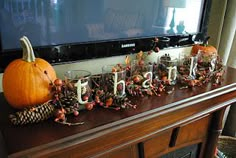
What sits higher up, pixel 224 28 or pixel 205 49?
pixel 224 28

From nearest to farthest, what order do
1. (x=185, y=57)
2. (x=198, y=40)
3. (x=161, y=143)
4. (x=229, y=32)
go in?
(x=161, y=143) → (x=185, y=57) → (x=198, y=40) → (x=229, y=32)

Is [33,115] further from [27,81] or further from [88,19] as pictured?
A: [88,19]

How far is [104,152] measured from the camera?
2.54ft

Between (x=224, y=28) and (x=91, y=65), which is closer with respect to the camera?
(x=91, y=65)

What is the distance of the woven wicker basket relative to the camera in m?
1.75

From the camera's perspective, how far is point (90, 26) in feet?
3.14

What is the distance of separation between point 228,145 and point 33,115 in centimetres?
157

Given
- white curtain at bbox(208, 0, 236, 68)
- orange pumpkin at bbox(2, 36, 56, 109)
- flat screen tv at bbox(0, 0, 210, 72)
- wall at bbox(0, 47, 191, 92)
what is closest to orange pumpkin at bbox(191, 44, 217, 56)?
flat screen tv at bbox(0, 0, 210, 72)

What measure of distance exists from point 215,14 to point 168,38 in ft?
1.85

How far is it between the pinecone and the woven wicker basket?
4.83 ft

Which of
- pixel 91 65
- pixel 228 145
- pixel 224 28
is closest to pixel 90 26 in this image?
pixel 91 65

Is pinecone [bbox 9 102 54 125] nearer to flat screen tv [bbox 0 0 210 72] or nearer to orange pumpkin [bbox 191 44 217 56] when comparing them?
flat screen tv [bbox 0 0 210 72]

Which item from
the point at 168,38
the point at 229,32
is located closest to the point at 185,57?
the point at 168,38

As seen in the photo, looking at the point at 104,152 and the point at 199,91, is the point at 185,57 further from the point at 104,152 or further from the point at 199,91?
the point at 104,152
